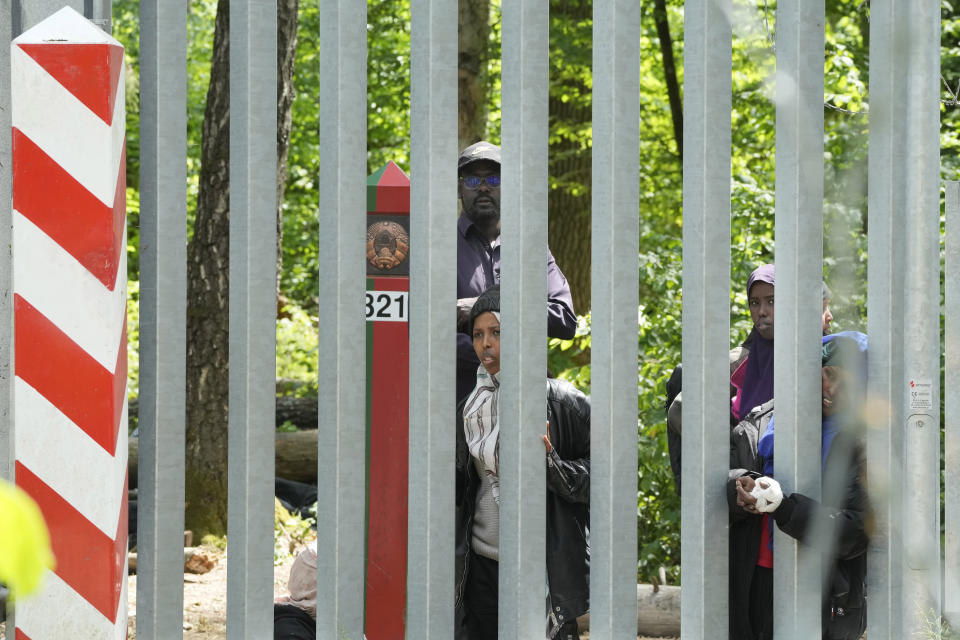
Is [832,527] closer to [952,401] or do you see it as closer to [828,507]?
[828,507]

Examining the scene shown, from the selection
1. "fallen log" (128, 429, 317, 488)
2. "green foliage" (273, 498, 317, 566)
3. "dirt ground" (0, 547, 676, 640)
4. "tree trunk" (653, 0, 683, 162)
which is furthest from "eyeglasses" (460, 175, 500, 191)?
"tree trunk" (653, 0, 683, 162)

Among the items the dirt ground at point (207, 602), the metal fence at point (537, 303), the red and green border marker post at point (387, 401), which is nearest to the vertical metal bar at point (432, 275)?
the metal fence at point (537, 303)

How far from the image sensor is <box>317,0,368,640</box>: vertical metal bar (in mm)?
2844

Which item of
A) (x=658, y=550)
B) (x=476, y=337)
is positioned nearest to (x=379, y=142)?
(x=658, y=550)

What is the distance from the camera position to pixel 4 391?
9.68ft

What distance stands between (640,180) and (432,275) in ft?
26.4

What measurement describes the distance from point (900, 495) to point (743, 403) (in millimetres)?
822

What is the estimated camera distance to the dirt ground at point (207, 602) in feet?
18.0

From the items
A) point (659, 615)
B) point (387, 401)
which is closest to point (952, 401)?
point (387, 401)

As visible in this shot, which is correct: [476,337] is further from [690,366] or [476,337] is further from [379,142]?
[379,142]

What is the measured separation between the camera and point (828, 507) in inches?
112

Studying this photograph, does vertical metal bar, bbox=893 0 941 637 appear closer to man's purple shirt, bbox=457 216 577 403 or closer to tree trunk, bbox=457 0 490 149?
man's purple shirt, bbox=457 216 577 403

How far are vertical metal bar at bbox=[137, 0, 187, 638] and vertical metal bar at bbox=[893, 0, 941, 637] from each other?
179cm

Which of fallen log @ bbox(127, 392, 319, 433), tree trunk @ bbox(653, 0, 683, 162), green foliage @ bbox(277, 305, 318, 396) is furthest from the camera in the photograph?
green foliage @ bbox(277, 305, 318, 396)
